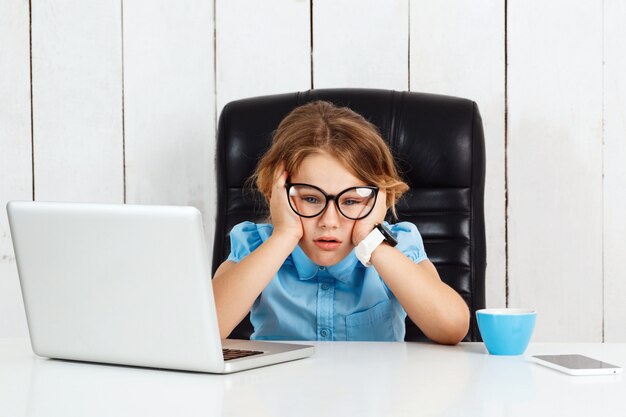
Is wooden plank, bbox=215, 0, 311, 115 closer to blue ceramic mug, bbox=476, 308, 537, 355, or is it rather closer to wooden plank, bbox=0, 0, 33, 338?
wooden plank, bbox=0, 0, 33, 338

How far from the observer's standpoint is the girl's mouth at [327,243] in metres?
1.50

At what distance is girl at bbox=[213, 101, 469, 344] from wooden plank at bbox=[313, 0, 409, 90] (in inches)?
20.1

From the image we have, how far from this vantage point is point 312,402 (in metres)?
0.87

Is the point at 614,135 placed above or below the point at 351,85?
below

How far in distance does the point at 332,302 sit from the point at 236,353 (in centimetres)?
52

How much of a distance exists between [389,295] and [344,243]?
19 centimetres

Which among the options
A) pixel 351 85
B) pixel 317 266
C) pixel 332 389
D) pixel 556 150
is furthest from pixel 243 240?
pixel 556 150

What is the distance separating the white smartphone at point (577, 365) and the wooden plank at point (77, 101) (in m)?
1.51

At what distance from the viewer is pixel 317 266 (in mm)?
1645

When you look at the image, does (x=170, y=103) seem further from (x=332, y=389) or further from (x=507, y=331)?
(x=332, y=389)

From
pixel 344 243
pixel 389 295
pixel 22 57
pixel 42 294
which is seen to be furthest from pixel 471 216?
pixel 22 57

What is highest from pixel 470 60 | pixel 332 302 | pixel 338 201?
pixel 470 60

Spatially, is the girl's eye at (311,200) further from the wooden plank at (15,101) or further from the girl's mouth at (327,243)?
the wooden plank at (15,101)

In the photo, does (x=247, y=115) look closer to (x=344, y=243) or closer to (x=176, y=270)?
(x=344, y=243)
